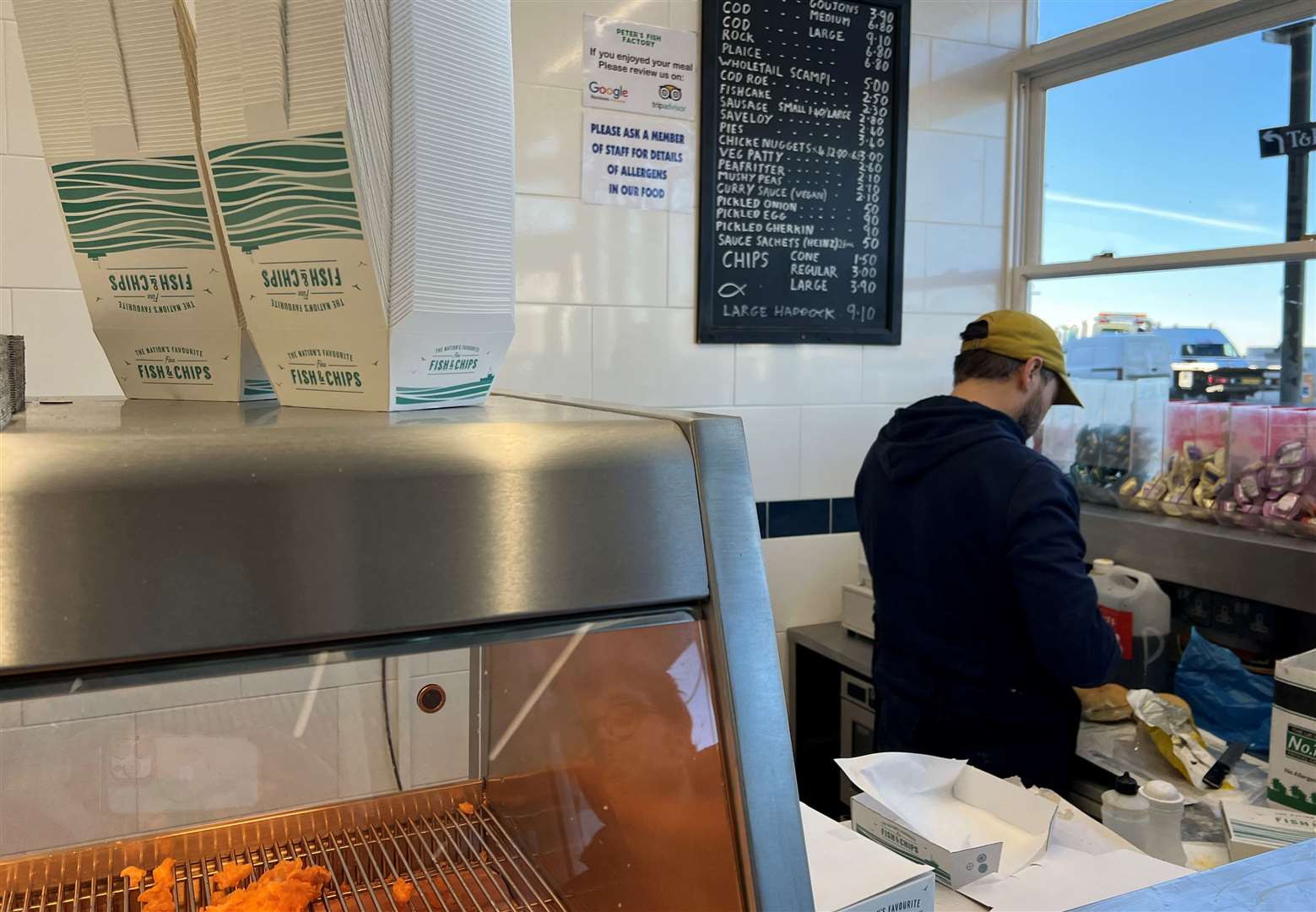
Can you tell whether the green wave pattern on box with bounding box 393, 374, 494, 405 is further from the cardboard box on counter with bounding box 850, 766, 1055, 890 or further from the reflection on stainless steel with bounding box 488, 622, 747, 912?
the cardboard box on counter with bounding box 850, 766, 1055, 890

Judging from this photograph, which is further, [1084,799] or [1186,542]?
[1186,542]

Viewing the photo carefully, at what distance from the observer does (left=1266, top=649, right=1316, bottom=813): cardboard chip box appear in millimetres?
1765

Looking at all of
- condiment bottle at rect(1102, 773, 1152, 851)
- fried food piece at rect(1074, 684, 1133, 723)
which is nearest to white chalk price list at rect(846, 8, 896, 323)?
fried food piece at rect(1074, 684, 1133, 723)

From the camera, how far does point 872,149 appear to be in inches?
123

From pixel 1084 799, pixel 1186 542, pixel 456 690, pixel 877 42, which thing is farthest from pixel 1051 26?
pixel 456 690

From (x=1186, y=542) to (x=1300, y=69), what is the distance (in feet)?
4.16

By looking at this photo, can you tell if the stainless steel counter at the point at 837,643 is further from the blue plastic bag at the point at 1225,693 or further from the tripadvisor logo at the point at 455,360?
the tripadvisor logo at the point at 455,360

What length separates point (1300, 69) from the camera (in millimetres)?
2641

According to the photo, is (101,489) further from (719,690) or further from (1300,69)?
(1300,69)

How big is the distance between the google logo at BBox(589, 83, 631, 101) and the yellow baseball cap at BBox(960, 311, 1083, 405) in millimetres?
1117

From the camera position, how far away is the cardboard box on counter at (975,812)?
1.37 metres

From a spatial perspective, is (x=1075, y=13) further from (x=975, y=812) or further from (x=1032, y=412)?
(x=975, y=812)

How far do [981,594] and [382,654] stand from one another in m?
1.81

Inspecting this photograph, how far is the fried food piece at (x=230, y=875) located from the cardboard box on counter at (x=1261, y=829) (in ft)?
5.03
